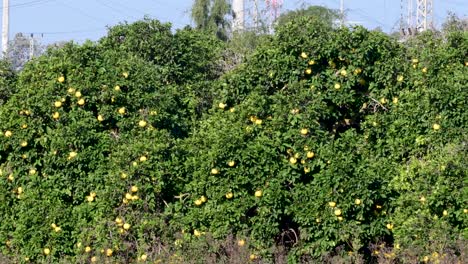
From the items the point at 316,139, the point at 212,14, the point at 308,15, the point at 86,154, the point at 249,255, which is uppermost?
the point at 212,14

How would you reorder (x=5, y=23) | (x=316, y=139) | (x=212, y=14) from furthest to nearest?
(x=5, y=23) < (x=212, y=14) < (x=316, y=139)

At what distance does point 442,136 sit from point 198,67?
2800 mm

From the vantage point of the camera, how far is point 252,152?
25.9 feet

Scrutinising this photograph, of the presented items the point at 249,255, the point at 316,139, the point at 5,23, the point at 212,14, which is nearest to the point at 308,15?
the point at 316,139

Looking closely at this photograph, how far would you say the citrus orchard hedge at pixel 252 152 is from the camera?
7824 mm

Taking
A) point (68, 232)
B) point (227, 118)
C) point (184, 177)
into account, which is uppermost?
point (227, 118)

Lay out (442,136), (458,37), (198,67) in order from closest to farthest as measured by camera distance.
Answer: (442,136) → (458,37) → (198,67)

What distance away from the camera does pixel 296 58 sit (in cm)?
852

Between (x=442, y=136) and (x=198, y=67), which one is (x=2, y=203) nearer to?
(x=198, y=67)

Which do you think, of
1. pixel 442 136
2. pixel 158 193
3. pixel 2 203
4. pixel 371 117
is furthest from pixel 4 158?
pixel 442 136

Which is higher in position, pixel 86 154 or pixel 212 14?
pixel 212 14

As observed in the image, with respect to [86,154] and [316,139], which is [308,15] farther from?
[86,154]

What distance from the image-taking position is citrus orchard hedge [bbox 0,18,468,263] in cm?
782

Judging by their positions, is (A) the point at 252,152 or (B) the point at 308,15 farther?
(B) the point at 308,15
